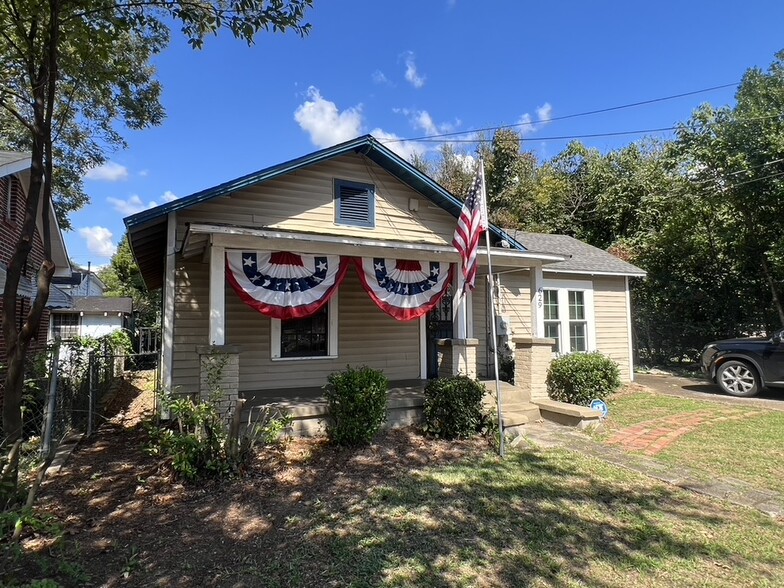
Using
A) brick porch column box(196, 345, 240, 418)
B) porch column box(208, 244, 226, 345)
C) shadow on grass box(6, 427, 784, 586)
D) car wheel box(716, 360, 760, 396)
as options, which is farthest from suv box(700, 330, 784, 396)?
porch column box(208, 244, 226, 345)

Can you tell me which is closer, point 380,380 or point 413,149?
point 380,380

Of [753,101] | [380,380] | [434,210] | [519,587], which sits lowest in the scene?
[519,587]

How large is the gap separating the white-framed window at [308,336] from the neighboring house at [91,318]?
18066mm

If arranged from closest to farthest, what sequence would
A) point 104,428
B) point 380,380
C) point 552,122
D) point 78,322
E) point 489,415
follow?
1. point 380,380
2. point 489,415
3. point 104,428
4. point 552,122
5. point 78,322

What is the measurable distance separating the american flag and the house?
1096mm

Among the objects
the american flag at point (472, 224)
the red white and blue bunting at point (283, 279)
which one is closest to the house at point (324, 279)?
the red white and blue bunting at point (283, 279)

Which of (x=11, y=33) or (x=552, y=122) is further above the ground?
(x=552, y=122)

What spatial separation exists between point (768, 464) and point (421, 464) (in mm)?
4239

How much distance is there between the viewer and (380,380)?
6172 millimetres

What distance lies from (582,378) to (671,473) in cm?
332

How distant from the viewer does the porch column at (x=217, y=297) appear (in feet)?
20.3

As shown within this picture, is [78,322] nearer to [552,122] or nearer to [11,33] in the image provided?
[11,33]

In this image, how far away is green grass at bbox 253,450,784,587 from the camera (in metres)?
3.15

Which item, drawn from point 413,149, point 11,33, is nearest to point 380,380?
point 11,33
